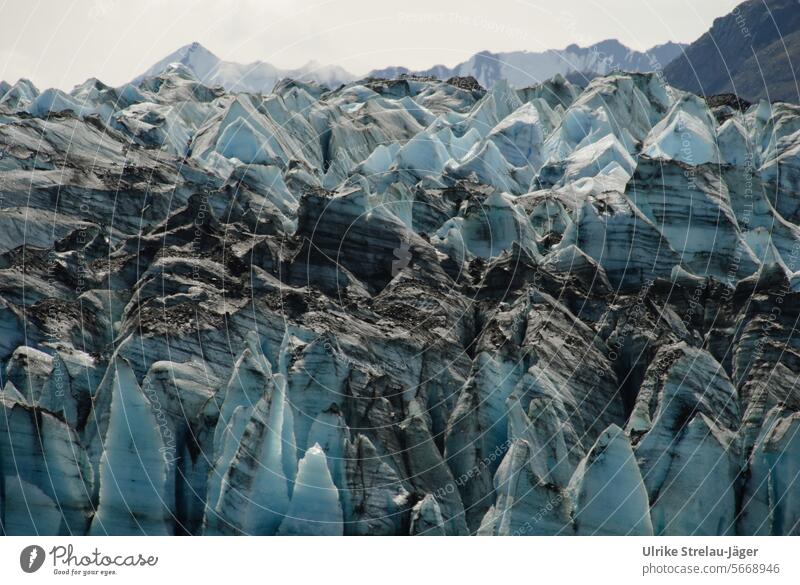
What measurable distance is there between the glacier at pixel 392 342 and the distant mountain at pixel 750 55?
64.4 m

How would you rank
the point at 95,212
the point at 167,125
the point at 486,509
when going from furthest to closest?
1. the point at 167,125
2. the point at 95,212
3. the point at 486,509

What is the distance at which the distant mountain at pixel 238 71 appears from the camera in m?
103

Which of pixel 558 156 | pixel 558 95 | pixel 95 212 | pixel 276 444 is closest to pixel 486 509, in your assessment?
pixel 276 444

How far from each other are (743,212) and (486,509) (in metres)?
25.3

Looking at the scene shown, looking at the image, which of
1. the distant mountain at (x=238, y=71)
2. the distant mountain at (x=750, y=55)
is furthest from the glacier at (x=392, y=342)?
the distant mountain at (x=750, y=55)

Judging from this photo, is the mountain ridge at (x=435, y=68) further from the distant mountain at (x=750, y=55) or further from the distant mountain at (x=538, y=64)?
the distant mountain at (x=750, y=55)

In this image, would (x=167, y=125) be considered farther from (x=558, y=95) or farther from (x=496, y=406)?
(x=496, y=406)

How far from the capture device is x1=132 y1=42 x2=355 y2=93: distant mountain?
339ft

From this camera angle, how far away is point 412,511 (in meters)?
29.4

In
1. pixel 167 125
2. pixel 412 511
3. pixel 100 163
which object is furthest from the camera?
pixel 167 125
